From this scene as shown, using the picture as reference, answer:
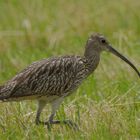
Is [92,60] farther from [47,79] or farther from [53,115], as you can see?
[53,115]

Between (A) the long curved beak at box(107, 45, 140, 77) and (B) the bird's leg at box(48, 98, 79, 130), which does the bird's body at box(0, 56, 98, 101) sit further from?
(A) the long curved beak at box(107, 45, 140, 77)

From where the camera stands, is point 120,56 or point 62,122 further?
point 120,56

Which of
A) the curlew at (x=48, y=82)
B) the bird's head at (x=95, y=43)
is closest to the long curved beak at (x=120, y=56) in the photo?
the bird's head at (x=95, y=43)

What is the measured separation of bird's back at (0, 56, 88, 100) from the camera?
12.7m

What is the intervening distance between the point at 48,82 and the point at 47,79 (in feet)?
0.16

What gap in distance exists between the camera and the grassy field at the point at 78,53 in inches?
474

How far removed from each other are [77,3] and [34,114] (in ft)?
26.1

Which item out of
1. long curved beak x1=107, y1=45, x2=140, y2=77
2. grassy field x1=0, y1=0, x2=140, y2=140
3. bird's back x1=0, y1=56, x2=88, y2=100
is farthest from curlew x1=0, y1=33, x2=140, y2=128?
long curved beak x1=107, y1=45, x2=140, y2=77

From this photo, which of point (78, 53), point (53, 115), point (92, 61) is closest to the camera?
point (53, 115)

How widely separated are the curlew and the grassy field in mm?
179

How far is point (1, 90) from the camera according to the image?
501 inches

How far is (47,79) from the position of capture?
13.0 m

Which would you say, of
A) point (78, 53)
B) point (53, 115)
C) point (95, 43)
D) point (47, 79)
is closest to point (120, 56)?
point (95, 43)

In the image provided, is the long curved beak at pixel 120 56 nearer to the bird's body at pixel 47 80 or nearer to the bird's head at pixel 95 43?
the bird's head at pixel 95 43
